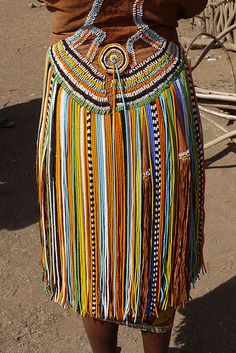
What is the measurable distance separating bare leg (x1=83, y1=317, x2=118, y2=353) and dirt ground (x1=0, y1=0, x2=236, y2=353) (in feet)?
1.77

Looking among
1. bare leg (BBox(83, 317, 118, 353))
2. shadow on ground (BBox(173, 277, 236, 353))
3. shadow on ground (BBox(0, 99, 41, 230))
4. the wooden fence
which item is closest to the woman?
bare leg (BBox(83, 317, 118, 353))

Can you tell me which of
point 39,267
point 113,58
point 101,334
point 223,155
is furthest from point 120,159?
point 223,155

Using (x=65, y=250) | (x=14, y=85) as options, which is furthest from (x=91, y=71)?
(x=14, y=85)

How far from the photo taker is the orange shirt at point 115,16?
172 cm

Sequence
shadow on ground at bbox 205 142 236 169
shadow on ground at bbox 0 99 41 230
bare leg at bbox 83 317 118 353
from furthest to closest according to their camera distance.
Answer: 1. shadow on ground at bbox 205 142 236 169
2. shadow on ground at bbox 0 99 41 230
3. bare leg at bbox 83 317 118 353

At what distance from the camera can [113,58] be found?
5.75ft

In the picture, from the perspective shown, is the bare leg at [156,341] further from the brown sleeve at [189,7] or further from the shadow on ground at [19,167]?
the shadow on ground at [19,167]

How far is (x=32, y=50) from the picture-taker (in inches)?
254

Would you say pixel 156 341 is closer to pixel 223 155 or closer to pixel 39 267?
pixel 39 267

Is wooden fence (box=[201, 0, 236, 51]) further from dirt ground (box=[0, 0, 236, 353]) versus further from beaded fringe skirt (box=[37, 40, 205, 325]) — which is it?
beaded fringe skirt (box=[37, 40, 205, 325])

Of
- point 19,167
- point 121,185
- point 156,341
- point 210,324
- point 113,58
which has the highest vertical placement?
point 113,58

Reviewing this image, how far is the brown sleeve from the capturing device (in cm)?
180

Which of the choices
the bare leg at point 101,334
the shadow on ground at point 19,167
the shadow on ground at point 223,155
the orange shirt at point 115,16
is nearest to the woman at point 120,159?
the orange shirt at point 115,16

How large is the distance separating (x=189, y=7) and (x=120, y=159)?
0.45 m
